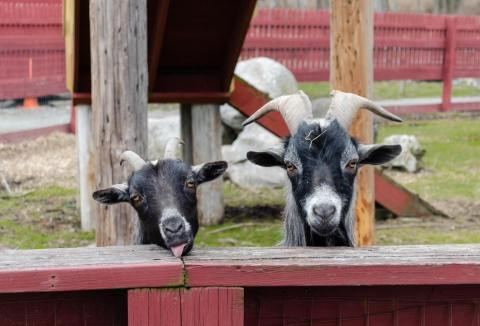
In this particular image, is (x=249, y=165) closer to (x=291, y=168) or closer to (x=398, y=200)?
(x=398, y=200)

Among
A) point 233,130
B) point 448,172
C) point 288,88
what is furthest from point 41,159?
point 448,172

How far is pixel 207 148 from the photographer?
10.8m

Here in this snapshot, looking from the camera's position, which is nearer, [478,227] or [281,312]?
[281,312]

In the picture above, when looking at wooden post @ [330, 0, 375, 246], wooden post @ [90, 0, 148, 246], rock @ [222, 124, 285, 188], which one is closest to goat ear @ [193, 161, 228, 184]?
wooden post @ [90, 0, 148, 246]

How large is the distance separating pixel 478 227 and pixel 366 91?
3.49 meters

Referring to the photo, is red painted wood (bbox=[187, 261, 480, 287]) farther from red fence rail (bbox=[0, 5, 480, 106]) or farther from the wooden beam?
red fence rail (bbox=[0, 5, 480, 106])

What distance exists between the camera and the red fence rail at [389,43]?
938 inches

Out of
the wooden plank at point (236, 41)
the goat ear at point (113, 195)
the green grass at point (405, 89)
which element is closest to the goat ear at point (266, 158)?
the goat ear at point (113, 195)

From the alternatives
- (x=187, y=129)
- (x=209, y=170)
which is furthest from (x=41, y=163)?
(x=209, y=170)

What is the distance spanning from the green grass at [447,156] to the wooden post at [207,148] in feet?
11.4

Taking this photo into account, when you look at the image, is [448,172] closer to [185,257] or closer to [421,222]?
[421,222]

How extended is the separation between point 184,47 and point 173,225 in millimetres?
5973

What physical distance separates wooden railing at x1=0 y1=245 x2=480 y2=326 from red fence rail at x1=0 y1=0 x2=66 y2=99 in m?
16.5

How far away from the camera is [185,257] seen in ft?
9.71
